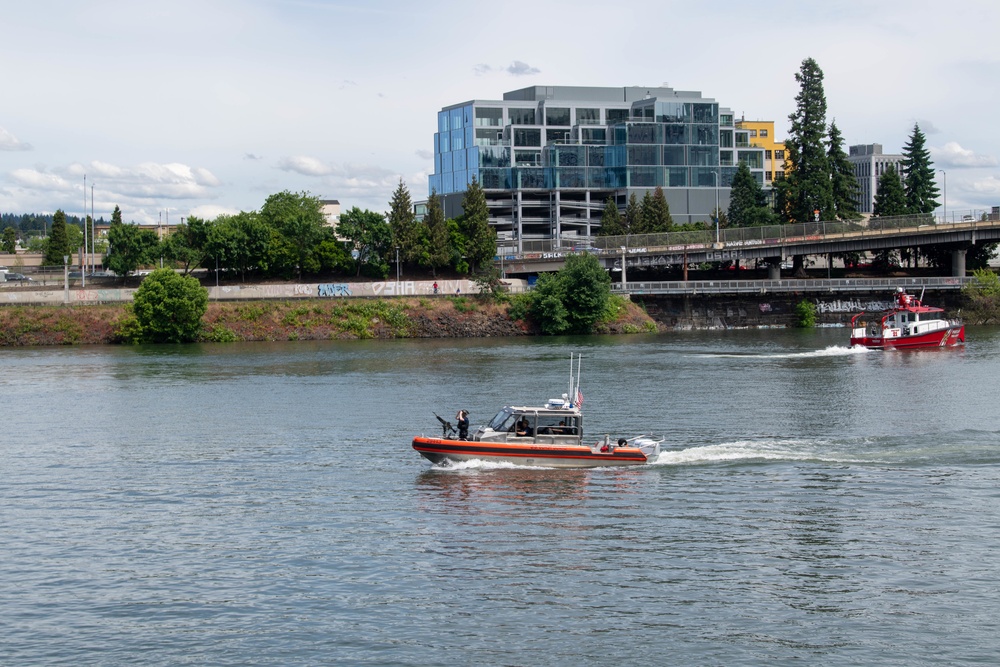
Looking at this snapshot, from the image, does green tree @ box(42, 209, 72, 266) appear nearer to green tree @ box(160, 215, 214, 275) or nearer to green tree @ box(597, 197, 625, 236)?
A: green tree @ box(160, 215, 214, 275)

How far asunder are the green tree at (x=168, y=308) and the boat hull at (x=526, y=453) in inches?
3056

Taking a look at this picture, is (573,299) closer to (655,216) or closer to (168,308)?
(168,308)

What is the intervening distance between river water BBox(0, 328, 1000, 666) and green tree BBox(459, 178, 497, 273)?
86.5 meters

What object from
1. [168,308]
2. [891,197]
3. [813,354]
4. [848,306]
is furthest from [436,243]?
[891,197]

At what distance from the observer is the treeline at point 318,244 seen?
139m

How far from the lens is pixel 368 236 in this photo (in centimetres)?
14388

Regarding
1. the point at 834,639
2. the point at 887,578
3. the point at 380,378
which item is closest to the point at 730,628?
the point at 834,639

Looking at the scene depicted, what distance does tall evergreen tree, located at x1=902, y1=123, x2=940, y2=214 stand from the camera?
16800cm

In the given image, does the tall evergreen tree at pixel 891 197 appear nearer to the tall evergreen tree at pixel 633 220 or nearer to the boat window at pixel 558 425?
the tall evergreen tree at pixel 633 220

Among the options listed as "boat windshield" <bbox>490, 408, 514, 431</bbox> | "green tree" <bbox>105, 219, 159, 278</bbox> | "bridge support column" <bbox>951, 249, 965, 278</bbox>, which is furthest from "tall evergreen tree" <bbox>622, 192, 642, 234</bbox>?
"boat windshield" <bbox>490, 408, 514, 431</bbox>

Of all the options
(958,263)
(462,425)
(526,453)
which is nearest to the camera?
(526,453)

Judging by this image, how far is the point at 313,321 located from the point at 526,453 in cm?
8309

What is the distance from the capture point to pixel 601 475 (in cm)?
4216

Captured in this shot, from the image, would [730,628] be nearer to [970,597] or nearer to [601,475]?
[970,597]
